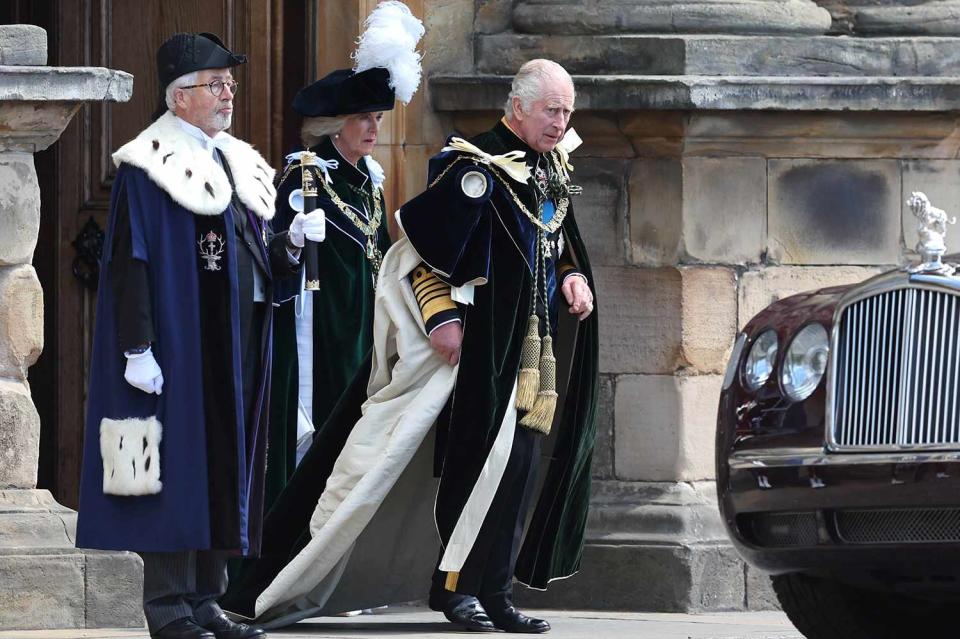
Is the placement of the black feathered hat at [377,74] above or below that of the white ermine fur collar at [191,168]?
above

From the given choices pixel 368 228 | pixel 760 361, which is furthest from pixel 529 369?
pixel 760 361

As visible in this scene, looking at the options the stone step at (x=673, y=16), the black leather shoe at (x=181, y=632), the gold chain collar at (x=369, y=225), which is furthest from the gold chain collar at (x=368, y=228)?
the black leather shoe at (x=181, y=632)

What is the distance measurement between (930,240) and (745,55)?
2.82 meters

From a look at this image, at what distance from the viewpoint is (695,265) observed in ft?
29.3

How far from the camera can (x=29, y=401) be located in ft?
25.3

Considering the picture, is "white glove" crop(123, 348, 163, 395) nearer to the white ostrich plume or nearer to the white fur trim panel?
the white fur trim panel

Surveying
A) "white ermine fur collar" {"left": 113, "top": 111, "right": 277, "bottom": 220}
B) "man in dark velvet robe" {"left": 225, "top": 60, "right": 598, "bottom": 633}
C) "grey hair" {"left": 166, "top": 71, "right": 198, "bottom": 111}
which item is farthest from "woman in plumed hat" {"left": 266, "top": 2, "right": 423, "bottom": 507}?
"grey hair" {"left": 166, "top": 71, "right": 198, "bottom": 111}

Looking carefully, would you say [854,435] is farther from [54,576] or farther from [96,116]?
[96,116]

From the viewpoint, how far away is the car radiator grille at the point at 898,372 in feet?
19.4

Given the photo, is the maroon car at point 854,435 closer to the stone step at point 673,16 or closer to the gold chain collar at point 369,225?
the gold chain collar at point 369,225

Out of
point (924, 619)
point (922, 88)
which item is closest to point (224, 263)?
point (924, 619)

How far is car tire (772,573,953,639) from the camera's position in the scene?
6590 mm

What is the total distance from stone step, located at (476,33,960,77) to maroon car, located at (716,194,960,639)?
256 centimetres

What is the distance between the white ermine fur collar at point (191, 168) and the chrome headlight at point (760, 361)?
5.48ft
